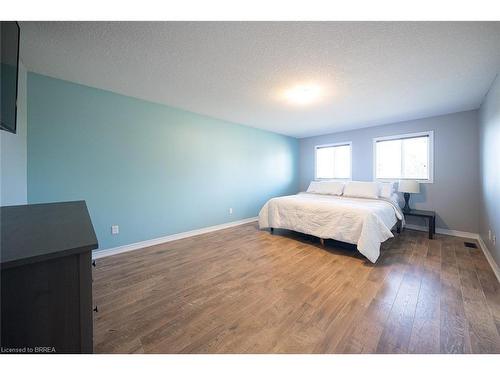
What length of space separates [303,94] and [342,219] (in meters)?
1.82

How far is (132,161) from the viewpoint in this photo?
2.95m

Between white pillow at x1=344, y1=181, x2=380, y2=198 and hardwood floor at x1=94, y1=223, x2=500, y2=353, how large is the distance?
120cm

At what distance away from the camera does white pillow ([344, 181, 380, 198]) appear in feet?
12.2

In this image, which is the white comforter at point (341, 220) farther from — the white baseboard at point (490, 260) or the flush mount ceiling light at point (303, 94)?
the flush mount ceiling light at point (303, 94)

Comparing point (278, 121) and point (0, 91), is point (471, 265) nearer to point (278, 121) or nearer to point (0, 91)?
point (278, 121)

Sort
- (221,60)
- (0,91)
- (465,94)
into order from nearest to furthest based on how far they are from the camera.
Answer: (0,91) → (221,60) → (465,94)

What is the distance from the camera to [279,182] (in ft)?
17.9

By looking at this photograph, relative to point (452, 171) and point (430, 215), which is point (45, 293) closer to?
point (430, 215)

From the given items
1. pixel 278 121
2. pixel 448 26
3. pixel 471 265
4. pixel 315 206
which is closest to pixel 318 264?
pixel 315 206

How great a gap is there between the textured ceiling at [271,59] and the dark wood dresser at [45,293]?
163cm

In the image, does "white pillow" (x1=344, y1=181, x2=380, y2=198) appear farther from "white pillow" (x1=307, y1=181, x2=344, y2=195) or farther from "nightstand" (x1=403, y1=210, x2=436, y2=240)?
"nightstand" (x1=403, y1=210, x2=436, y2=240)

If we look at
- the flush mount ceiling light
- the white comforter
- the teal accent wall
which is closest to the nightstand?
the white comforter

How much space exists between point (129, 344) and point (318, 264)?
198cm

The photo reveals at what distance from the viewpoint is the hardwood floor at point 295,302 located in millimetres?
1290
